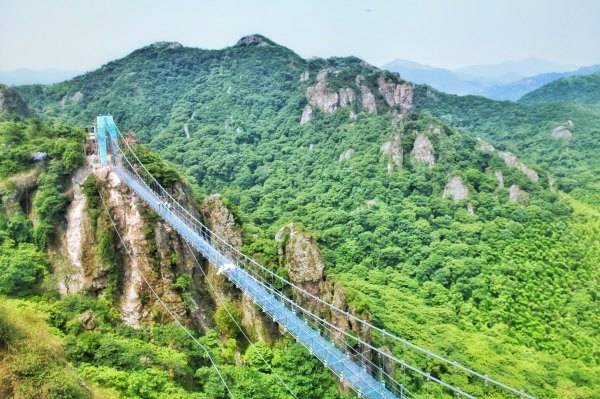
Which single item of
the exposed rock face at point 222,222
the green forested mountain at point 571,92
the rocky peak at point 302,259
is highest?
the green forested mountain at point 571,92

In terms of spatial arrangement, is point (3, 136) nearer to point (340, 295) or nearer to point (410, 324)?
point (340, 295)

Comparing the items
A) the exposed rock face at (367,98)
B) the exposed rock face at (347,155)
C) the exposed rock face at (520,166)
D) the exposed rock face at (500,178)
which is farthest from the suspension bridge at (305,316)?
the exposed rock face at (367,98)

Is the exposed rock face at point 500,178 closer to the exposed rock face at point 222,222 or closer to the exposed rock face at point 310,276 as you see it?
the exposed rock face at point 310,276

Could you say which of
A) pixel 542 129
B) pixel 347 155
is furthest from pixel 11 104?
pixel 542 129

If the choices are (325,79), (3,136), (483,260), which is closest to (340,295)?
(3,136)

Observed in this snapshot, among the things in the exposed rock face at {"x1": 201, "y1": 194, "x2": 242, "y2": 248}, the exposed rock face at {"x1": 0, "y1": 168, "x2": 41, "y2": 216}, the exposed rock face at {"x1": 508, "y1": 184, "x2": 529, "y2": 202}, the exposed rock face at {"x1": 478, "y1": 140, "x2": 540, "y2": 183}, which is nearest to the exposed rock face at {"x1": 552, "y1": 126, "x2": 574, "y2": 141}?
the exposed rock face at {"x1": 478, "y1": 140, "x2": 540, "y2": 183}

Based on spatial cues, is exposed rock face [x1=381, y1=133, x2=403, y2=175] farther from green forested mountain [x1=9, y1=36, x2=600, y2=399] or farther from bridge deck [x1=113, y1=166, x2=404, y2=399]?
bridge deck [x1=113, y1=166, x2=404, y2=399]
